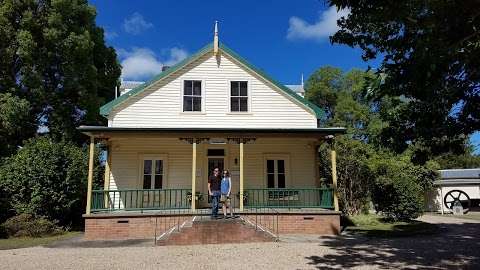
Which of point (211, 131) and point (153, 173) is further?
point (153, 173)

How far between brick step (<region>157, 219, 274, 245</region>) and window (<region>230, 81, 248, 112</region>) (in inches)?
284

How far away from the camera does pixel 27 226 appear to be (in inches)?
673

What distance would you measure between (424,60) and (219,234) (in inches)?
362

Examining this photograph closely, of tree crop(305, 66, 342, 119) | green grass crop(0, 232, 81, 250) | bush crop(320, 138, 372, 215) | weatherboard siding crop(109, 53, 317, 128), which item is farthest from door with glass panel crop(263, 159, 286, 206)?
tree crop(305, 66, 342, 119)

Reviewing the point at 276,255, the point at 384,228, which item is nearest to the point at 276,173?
the point at 384,228

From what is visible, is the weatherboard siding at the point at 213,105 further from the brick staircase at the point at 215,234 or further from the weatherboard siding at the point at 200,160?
the brick staircase at the point at 215,234

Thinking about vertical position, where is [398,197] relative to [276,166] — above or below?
below

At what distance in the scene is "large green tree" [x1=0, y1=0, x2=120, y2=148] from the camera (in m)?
22.7

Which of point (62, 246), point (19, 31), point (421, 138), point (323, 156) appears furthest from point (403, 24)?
point (19, 31)

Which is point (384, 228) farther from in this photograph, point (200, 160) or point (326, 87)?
point (326, 87)

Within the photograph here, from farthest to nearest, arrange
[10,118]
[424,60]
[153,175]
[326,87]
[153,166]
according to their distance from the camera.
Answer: [326,87]
[10,118]
[153,166]
[153,175]
[424,60]

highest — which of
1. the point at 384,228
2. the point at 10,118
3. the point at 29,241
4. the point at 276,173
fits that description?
the point at 10,118

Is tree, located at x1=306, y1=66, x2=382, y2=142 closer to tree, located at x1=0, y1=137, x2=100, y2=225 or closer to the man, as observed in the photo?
the man

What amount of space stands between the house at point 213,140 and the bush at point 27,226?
8.33ft
